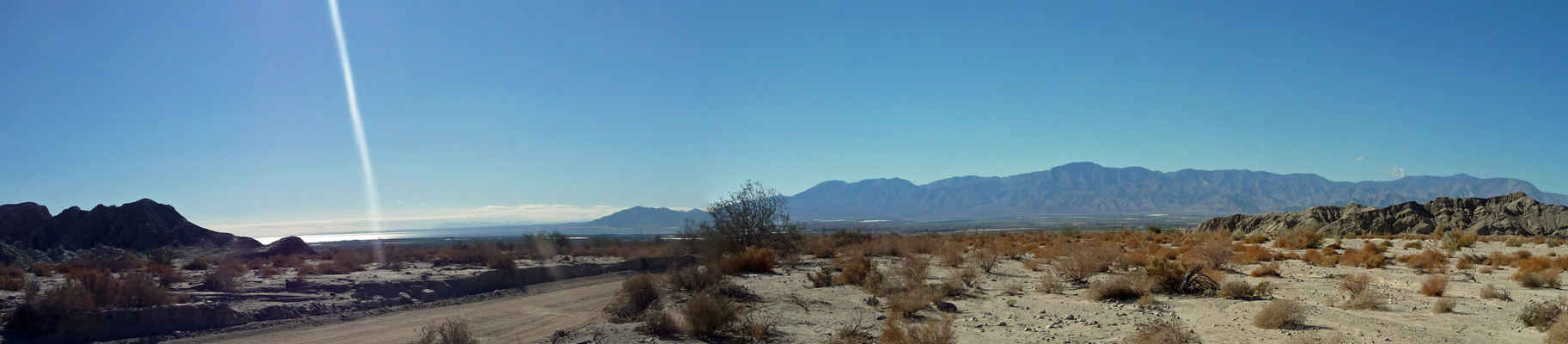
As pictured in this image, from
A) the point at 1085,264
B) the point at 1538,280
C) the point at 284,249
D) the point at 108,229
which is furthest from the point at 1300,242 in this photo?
the point at 108,229

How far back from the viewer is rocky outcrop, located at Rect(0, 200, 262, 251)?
42.0 meters

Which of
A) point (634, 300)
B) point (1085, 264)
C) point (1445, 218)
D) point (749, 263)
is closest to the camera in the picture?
point (634, 300)

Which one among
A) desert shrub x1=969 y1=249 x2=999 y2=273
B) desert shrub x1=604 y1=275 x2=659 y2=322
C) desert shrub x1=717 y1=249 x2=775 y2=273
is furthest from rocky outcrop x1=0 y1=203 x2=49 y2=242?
desert shrub x1=969 y1=249 x2=999 y2=273

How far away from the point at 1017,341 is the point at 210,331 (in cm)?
1668

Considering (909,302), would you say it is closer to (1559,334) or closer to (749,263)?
(1559,334)

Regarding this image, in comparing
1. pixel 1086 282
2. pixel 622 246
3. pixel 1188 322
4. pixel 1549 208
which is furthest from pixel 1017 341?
pixel 1549 208

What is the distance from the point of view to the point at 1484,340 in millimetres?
9031

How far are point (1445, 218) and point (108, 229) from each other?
83259 millimetres

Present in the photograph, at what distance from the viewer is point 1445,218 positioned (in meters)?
42.2

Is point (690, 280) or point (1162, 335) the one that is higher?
point (690, 280)

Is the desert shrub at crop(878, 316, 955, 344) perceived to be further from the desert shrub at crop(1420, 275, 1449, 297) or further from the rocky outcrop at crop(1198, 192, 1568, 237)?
the rocky outcrop at crop(1198, 192, 1568, 237)

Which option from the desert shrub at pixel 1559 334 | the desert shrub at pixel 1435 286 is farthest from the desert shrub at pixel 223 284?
the desert shrub at pixel 1435 286

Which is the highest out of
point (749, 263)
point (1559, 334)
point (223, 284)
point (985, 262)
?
point (223, 284)

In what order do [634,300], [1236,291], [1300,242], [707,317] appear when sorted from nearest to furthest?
[707,317], [1236,291], [634,300], [1300,242]
